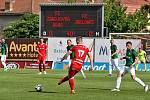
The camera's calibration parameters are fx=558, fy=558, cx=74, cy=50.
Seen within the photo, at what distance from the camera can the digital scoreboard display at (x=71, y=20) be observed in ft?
124

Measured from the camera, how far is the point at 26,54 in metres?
42.5

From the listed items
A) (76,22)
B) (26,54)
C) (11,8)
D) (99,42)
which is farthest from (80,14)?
(11,8)

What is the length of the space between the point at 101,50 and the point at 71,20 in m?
3.94

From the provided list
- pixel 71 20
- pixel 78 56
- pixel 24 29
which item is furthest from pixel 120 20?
pixel 78 56

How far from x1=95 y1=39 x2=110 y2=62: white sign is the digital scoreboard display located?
9.31ft

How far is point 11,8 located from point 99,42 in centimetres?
3547

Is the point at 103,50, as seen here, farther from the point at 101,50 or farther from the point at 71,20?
the point at 71,20

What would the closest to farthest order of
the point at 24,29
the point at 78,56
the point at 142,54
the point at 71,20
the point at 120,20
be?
the point at 78,56, the point at 71,20, the point at 142,54, the point at 24,29, the point at 120,20

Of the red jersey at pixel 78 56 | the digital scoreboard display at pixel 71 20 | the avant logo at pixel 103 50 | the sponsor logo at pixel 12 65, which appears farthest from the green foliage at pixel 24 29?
the red jersey at pixel 78 56

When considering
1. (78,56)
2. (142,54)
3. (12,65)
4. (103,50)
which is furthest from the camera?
(12,65)

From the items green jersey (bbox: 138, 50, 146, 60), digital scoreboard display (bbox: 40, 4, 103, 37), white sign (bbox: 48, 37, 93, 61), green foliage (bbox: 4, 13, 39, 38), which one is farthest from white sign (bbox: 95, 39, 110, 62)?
green foliage (bbox: 4, 13, 39, 38)

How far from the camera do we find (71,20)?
→ 38156mm

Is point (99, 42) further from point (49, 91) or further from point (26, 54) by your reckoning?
point (49, 91)

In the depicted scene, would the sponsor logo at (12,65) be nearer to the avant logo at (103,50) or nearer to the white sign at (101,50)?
the white sign at (101,50)
